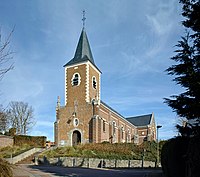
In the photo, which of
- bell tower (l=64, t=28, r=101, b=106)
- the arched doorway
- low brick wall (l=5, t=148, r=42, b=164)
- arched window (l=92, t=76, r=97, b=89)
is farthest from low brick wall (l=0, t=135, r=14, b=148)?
arched window (l=92, t=76, r=97, b=89)

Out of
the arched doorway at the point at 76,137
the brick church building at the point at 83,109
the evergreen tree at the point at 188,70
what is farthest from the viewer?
the arched doorway at the point at 76,137

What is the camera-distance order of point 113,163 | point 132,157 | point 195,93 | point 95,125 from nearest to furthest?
point 195,93 → point 113,163 → point 132,157 → point 95,125

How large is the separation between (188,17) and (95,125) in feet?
86.0

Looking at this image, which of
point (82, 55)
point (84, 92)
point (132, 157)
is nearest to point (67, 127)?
point (84, 92)

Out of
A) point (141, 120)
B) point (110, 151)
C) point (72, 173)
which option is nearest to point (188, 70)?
point (72, 173)

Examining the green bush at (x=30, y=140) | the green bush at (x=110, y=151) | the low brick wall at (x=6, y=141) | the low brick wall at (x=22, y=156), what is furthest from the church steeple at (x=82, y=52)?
the low brick wall at (x=22, y=156)

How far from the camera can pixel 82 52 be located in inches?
1563

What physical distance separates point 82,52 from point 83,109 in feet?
29.7

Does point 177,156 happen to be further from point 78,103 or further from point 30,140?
point 30,140

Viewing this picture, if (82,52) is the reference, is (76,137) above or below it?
below

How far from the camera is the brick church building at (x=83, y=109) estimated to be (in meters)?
35.3

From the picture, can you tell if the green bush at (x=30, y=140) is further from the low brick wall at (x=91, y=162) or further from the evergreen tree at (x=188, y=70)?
the evergreen tree at (x=188, y=70)

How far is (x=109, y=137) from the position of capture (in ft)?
125

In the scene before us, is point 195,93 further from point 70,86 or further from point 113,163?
point 70,86
